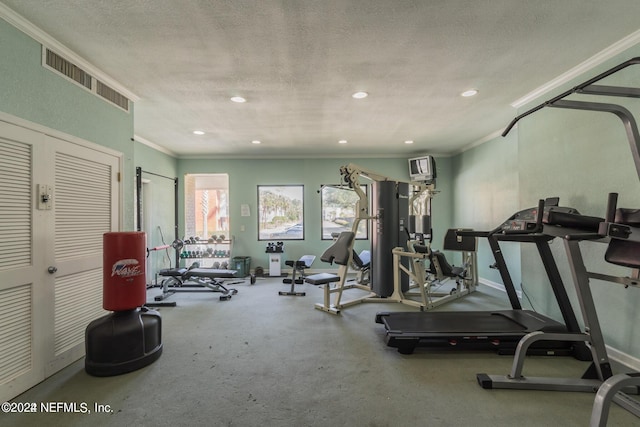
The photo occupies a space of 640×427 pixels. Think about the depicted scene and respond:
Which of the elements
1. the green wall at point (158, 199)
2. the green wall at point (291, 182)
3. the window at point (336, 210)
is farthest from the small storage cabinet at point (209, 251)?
the window at point (336, 210)

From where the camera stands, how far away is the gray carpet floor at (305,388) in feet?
5.82

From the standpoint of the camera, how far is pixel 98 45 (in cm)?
231

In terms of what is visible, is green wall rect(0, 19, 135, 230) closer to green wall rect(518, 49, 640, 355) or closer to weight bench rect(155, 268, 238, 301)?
weight bench rect(155, 268, 238, 301)

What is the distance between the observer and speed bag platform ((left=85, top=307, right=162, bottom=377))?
2227 mm

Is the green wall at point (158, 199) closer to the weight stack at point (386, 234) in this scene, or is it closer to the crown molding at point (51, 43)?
the crown molding at point (51, 43)

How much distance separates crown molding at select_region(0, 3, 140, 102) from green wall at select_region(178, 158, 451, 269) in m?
3.49

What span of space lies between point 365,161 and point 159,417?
5.80 meters

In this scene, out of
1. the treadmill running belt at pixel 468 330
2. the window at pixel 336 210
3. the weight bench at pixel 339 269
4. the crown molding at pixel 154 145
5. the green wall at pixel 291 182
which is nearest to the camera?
the treadmill running belt at pixel 468 330

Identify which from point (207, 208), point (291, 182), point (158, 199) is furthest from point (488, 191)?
point (158, 199)

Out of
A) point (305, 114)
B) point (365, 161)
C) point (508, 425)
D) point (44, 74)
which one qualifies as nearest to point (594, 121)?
point (508, 425)

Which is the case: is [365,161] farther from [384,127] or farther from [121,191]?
[121,191]

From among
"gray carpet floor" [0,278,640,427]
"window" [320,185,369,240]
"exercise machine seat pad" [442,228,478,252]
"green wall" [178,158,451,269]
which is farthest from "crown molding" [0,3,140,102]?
"exercise machine seat pad" [442,228,478,252]

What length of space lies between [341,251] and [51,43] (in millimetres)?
3561

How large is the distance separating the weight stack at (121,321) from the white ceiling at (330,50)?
1642mm
